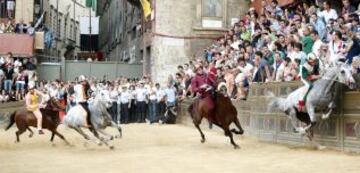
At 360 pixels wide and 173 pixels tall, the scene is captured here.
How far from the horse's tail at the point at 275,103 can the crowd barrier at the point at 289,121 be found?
314 millimetres

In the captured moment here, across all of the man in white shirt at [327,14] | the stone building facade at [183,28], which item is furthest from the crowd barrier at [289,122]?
the stone building facade at [183,28]

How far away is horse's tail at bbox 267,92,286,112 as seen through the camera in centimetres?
1568

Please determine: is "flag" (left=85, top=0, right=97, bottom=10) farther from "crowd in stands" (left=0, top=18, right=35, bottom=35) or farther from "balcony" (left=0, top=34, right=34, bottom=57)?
"balcony" (left=0, top=34, right=34, bottom=57)

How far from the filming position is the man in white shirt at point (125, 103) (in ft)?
95.1

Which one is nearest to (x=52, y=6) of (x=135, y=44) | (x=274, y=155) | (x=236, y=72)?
(x=135, y=44)

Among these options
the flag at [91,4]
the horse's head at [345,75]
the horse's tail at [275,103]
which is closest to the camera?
the horse's head at [345,75]

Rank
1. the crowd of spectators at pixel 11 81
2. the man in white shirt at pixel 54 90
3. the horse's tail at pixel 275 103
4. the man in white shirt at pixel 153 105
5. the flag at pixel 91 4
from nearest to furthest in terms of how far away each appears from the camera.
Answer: the horse's tail at pixel 275 103, the man in white shirt at pixel 54 90, the crowd of spectators at pixel 11 81, the man in white shirt at pixel 153 105, the flag at pixel 91 4

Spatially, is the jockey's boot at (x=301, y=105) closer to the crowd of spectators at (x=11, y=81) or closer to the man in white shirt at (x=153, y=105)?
the man in white shirt at (x=153, y=105)

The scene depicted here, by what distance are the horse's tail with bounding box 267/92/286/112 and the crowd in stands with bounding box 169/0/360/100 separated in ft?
2.28

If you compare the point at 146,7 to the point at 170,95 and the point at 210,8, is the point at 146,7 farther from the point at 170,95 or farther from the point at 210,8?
the point at 170,95

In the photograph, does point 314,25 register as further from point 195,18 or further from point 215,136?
point 195,18

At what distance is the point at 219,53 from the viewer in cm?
2597

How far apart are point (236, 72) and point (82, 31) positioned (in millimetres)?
50538

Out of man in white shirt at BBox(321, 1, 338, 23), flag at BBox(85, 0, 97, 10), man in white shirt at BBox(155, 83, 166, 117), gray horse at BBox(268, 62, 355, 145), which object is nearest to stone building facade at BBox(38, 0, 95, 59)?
flag at BBox(85, 0, 97, 10)
